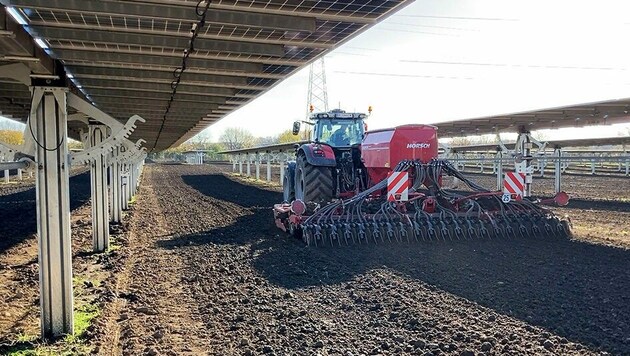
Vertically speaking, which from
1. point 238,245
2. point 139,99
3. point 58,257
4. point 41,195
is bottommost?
point 238,245

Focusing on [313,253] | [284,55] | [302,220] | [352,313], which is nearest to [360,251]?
[313,253]

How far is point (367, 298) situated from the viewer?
5.92 m

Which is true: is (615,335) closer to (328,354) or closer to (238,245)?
(328,354)

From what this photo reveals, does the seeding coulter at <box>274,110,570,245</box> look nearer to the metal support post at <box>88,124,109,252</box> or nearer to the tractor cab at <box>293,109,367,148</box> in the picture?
the tractor cab at <box>293,109,367,148</box>

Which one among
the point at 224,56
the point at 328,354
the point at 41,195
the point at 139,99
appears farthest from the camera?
the point at 139,99

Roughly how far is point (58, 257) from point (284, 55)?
2869mm

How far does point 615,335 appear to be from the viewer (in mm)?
4512

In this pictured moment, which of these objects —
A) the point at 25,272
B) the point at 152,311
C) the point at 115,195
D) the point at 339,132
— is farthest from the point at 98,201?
the point at 339,132

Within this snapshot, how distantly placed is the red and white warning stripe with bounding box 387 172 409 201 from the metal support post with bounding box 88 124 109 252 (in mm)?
4997

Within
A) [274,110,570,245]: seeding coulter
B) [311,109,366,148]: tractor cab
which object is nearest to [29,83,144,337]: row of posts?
[274,110,570,245]: seeding coulter

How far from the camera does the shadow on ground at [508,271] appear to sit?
16.4 ft

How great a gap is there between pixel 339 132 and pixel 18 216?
9026 millimetres

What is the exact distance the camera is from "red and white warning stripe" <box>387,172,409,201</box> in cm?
958

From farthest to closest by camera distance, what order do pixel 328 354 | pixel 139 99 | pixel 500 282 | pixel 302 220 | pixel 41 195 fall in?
1. pixel 302 220
2. pixel 139 99
3. pixel 500 282
4. pixel 41 195
5. pixel 328 354
